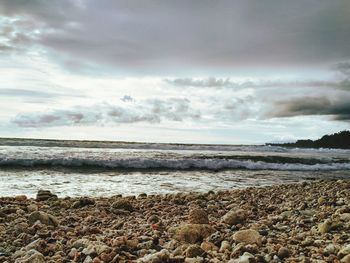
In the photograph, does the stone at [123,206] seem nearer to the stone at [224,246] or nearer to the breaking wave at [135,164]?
the stone at [224,246]

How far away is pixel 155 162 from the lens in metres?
20.6

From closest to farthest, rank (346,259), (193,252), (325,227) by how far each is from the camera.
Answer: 1. (346,259)
2. (193,252)
3. (325,227)

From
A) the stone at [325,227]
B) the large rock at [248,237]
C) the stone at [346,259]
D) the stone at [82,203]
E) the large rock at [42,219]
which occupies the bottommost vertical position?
the stone at [82,203]

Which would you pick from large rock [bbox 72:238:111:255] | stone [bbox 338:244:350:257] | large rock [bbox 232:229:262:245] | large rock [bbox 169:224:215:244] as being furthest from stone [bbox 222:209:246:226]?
stone [bbox 338:244:350:257]

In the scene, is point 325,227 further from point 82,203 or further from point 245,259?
point 82,203

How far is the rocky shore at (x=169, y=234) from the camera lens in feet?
11.5

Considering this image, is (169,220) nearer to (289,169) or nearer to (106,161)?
(106,161)

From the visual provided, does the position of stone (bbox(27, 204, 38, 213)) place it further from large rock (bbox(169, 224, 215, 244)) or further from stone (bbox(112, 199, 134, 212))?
large rock (bbox(169, 224, 215, 244))

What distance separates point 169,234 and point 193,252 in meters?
1.20

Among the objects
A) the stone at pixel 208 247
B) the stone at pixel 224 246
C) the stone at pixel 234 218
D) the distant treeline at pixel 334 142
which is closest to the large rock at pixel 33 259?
the stone at pixel 208 247

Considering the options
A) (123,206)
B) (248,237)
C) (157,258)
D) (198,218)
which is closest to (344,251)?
(248,237)

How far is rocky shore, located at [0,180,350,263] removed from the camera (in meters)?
3.51

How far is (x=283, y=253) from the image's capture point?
3.38m

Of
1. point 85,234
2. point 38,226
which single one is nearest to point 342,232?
point 85,234
